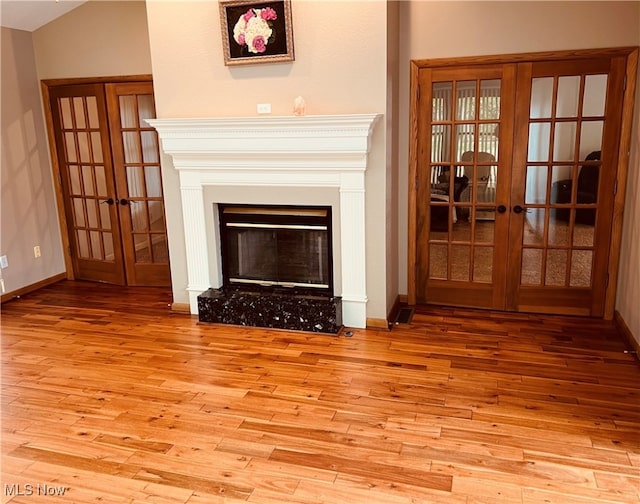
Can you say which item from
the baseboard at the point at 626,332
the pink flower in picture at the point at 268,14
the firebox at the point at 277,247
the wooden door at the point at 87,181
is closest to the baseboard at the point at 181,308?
the firebox at the point at 277,247

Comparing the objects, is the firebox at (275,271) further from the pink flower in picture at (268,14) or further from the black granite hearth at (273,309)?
the pink flower in picture at (268,14)

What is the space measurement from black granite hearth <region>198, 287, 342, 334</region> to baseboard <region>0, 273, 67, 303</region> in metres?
2.10

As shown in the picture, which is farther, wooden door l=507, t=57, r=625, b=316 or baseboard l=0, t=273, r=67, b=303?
baseboard l=0, t=273, r=67, b=303

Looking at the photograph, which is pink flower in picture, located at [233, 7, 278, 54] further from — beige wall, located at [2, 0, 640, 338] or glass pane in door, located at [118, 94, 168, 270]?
glass pane in door, located at [118, 94, 168, 270]

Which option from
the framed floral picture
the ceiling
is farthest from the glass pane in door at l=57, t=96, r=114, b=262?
the framed floral picture

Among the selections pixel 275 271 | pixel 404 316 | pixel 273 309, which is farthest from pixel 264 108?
pixel 404 316

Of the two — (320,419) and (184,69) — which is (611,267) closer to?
(320,419)

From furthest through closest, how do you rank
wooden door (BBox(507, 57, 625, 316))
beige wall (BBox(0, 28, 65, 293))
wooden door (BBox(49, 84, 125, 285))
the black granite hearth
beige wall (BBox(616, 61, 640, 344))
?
1. wooden door (BBox(49, 84, 125, 285))
2. beige wall (BBox(0, 28, 65, 293))
3. the black granite hearth
4. wooden door (BBox(507, 57, 625, 316))
5. beige wall (BBox(616, 61, 640, 344))

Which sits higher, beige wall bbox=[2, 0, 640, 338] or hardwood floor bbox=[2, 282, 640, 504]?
beige wall bbox=[2, 0, 640, 338]

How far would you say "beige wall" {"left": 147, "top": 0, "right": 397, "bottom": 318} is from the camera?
3.70 metres

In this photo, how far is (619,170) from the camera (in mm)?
3943

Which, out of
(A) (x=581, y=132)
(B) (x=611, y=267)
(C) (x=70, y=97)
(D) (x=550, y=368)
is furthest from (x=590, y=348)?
(C) (x=70, y=97)

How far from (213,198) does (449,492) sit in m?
2.86

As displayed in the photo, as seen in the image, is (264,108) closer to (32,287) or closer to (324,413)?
(324,413)
